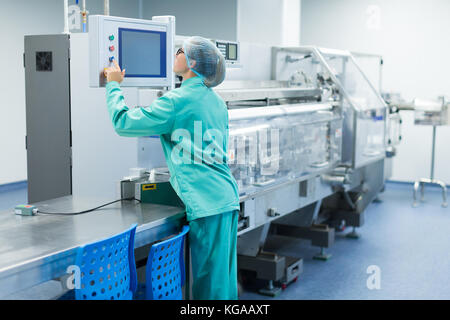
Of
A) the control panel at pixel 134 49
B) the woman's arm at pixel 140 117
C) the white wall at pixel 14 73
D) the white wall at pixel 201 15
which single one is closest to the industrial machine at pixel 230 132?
the control panel at pixel 134 49

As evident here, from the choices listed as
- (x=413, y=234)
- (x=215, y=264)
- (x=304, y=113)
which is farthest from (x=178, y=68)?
(x=413, y=234)

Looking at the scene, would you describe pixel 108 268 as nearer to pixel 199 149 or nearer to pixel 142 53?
pixel 199 149

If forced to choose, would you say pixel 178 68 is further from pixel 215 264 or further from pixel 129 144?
pixel 215 264

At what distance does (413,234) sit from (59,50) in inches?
145

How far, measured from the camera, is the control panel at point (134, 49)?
8.24 ft

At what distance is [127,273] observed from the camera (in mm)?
2172

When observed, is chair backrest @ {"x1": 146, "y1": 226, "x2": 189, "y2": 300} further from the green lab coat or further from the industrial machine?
the industrial machine

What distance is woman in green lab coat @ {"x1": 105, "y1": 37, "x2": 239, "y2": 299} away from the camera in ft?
7.97

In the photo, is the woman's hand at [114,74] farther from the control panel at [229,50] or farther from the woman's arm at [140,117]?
the control panel at [229,50]

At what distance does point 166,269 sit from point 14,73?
224 inches

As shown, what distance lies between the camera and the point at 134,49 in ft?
8.71

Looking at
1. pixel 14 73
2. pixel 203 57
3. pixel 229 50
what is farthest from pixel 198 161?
pixel 14 73

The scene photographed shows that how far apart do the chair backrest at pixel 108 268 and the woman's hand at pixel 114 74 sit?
72 cm

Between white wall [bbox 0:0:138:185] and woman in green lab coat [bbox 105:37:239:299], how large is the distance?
506cm
